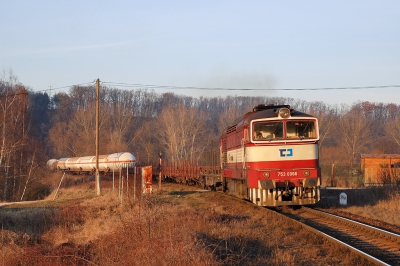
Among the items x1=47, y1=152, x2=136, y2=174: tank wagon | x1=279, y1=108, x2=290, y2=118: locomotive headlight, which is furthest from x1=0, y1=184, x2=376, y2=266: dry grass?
x1=47, y1=152, x2=136, y2=174: tank wagon

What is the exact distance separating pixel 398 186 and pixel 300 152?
7820mm

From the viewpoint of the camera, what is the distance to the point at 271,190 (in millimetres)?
16547

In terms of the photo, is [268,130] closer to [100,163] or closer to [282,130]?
[282,130]

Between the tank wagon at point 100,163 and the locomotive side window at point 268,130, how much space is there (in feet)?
85.6

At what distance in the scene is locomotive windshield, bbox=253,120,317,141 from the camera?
16375mm

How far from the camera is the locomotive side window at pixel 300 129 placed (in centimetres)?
1644

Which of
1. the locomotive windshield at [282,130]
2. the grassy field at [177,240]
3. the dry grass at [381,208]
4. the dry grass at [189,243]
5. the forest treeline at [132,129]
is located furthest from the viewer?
the forest treeline at [132,129]

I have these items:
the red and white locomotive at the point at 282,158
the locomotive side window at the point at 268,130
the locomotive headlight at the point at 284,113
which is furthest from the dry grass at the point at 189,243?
the locomotive headlight at the point at 284,113

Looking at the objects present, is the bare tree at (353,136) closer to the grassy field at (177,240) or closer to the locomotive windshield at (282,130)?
the grassy field at (177,240)

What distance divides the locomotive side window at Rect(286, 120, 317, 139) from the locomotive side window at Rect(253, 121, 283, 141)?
32 cm

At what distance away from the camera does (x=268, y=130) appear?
1659 cm

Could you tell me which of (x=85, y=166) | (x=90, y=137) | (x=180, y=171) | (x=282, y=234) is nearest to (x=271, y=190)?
(x=282, y=234)

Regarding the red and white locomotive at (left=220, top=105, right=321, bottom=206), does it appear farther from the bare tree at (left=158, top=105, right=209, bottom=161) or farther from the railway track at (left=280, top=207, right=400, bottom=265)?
the bare tree at (left=158, top=105, right=209, bottom=161)

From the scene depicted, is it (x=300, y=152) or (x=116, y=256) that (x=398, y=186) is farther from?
(x=116, y=256)
